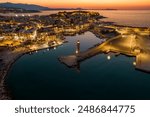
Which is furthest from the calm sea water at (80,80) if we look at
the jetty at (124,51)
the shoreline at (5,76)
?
the jetty at (124,51)

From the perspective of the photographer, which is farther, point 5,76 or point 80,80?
point 5,76

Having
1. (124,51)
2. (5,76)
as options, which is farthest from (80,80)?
(124,51)

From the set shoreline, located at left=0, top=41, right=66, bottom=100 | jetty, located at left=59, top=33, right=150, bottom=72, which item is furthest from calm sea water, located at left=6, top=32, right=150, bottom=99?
jetty, located at left=59, top=33, right=150, bottom=72

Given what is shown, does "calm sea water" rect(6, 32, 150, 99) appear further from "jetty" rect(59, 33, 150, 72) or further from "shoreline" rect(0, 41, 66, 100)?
"jetty" rect(59, 33, 150, 72)

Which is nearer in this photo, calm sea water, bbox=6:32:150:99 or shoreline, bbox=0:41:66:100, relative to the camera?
shoreline, bbox=0:41:66:100

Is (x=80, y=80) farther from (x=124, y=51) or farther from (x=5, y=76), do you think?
(x=124, y=51)

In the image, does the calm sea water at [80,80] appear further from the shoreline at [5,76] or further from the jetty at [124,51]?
the jetty at [124,51]

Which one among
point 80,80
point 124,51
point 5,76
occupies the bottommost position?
point 80,80

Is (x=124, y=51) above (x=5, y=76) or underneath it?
above

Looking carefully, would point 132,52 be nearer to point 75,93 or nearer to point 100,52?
point 100,52
